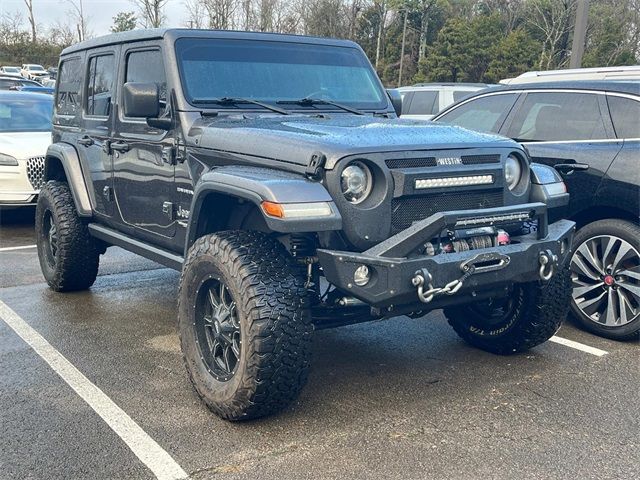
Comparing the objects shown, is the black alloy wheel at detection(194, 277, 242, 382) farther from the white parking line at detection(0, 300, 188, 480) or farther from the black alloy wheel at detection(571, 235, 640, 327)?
the black alloy wheel at detection(571, 235, 640, 327)

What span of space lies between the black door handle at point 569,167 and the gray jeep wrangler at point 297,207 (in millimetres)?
945

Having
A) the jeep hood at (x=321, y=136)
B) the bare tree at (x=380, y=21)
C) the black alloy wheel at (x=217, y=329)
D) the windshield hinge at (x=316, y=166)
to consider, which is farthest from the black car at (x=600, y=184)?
the bare tree at (x=380, y=21)

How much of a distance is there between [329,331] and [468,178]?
1.93 meters

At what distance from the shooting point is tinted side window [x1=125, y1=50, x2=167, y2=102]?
15.0 ft

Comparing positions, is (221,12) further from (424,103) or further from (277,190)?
(277,190)

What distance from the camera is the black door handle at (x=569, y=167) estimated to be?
16.3 ft

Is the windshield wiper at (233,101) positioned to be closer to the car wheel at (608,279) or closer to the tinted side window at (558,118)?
the tinted side window at (558,118)

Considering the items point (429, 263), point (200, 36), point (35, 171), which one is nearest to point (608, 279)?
point (429, 263)

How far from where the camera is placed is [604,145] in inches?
195

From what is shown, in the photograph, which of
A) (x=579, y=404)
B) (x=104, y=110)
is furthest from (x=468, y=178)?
(x=104, y=110)

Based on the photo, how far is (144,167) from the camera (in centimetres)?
474

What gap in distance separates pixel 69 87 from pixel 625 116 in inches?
176

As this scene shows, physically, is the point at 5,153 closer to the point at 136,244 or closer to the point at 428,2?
the point at 136,244

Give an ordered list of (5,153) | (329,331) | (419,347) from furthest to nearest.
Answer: (5,153) → (329,331) → (419,347)
